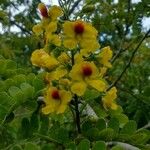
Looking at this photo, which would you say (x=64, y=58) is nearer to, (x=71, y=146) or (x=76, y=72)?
(x=76, y=72)

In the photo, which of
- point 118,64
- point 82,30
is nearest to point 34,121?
point 82,30

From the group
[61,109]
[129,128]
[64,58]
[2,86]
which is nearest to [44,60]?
[64,58]

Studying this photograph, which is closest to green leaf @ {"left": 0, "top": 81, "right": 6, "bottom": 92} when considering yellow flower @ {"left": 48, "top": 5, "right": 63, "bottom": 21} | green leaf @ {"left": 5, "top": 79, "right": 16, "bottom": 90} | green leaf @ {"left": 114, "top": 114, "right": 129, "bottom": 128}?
green leaf @ {"left": 5, "top": 79, "right": 16, "bottom": 90}

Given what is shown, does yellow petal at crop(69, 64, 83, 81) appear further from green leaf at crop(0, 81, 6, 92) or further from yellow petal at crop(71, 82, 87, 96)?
green leaf at crop(0, 81, 6, 92)

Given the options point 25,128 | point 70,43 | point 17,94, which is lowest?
point 25,128

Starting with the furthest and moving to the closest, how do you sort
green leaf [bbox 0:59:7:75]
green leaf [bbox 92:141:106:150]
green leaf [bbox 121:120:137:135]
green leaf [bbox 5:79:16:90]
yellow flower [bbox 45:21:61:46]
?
green leaf [bbox 0:59:7:75] → green leaf [bbox 5:79:16:90] → green leaf [bbox 121:120:137:135] → yellow flower [bbox 45:21:61:46] → green leaf [bbox 92:141:106:150]

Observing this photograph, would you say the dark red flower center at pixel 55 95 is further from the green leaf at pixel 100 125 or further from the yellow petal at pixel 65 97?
the green leaf at pixel 100 125

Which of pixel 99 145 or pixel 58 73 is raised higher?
pixel 58 73
